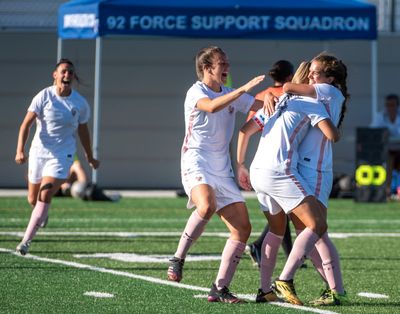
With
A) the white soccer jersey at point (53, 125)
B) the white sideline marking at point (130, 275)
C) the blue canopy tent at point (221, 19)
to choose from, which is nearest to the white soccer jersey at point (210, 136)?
the white sideline marking at point (130, 275)

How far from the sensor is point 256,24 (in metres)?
20.0

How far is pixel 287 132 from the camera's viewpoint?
864cm

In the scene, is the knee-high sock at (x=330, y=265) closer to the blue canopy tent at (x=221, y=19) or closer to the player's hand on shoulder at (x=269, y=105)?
the player's hand on shoulder at (x=269, y=105)

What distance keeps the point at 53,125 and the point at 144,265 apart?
2.20 metres

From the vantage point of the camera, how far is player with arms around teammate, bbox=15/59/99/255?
1250cm

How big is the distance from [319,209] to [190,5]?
1177cm

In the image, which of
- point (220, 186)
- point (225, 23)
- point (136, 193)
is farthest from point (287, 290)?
point (136, 193)

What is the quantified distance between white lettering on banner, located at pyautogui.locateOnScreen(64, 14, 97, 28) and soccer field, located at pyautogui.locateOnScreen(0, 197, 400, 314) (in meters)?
3.04

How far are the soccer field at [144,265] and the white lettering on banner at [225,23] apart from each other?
10.1 ft

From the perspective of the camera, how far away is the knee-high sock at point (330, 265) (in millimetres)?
8827

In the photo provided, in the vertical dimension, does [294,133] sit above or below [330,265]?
above

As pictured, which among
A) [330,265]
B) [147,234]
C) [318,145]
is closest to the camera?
[318,145]

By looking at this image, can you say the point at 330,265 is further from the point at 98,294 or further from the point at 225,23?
the point at 225,23

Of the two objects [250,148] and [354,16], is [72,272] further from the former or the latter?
[250,148]
